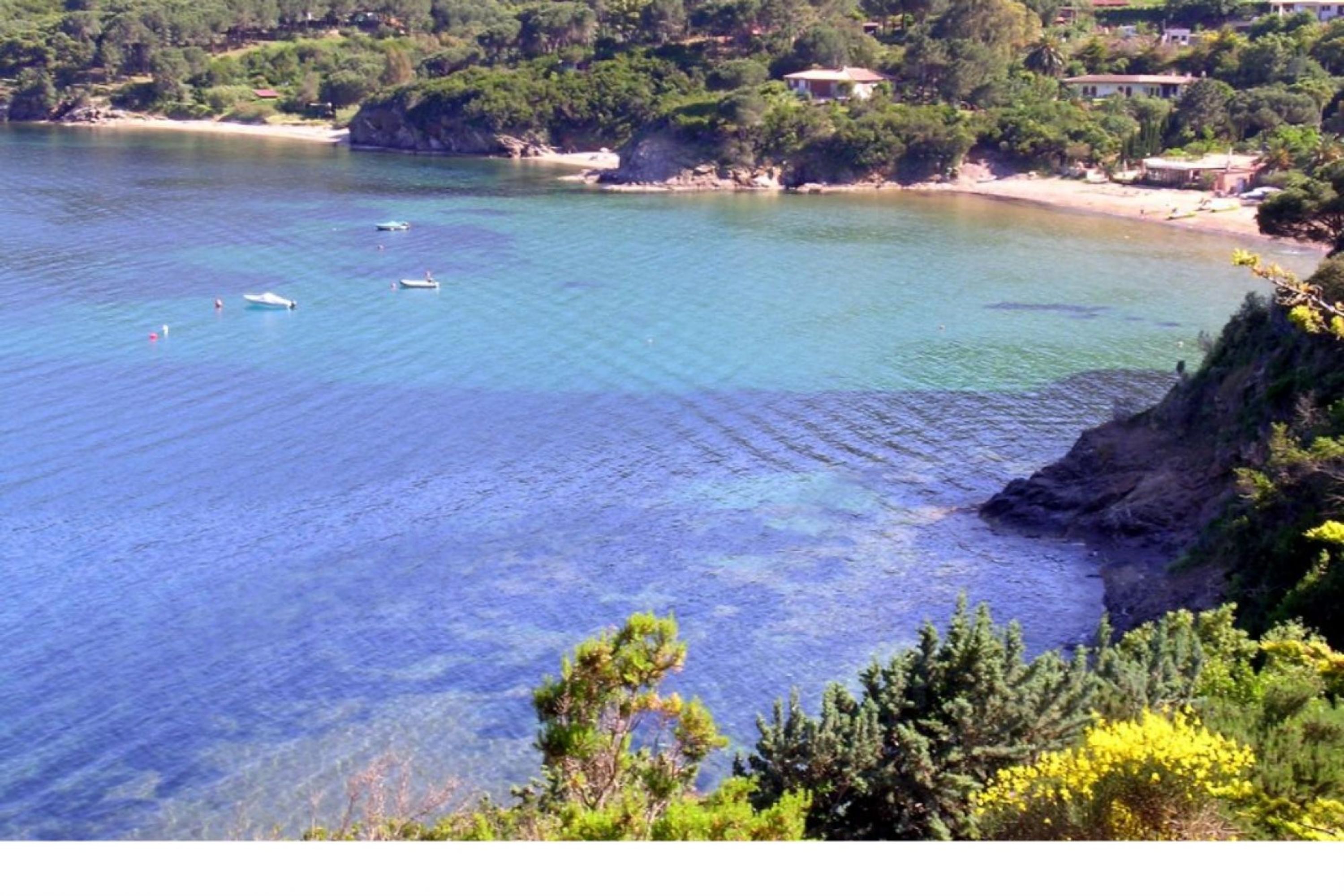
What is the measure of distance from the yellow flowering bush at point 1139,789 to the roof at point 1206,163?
89123 mm

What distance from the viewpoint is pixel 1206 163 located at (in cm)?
9694

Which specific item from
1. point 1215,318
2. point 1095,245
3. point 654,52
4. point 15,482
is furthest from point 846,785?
point 654,52

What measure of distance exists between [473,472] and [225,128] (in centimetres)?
11620

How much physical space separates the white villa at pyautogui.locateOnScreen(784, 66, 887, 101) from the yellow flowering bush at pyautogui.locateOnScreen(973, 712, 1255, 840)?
346ft

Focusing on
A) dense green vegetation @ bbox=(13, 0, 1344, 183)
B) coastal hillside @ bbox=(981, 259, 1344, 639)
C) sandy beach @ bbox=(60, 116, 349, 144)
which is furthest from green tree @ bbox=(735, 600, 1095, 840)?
sandy beach @ bbox=(60, 116, 349, 144)

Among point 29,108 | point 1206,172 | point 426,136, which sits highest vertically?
point 29,108

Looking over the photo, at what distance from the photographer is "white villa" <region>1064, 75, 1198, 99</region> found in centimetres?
11256

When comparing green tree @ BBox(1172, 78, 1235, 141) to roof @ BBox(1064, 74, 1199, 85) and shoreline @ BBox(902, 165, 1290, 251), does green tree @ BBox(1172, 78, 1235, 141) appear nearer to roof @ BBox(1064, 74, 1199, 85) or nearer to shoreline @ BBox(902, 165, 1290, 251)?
roof @ BBox(1064, 74, 1199, 85)

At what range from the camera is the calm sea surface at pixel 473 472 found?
88.7 ft

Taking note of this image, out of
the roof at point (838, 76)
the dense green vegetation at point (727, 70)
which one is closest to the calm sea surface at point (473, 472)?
the dense green vegetation at point (727, 70)

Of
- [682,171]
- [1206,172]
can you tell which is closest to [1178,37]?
[1206,172]

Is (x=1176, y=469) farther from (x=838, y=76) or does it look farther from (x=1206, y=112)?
(x=838, y=76)

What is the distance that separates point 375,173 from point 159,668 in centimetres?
8898

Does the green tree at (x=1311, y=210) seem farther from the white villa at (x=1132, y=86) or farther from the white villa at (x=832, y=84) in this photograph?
the white villa at (x=832, y=84)
